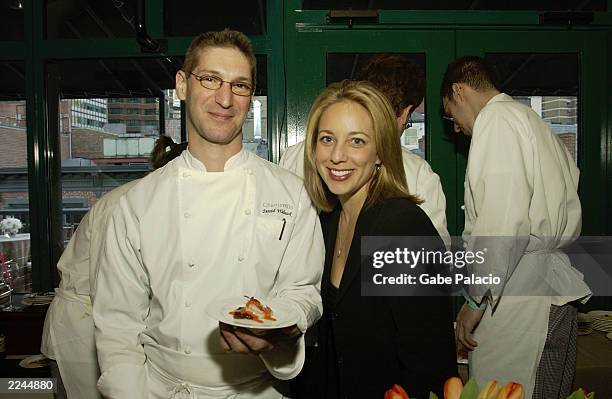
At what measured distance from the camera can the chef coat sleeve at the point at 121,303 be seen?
3.29 ft

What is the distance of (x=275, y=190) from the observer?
110cm

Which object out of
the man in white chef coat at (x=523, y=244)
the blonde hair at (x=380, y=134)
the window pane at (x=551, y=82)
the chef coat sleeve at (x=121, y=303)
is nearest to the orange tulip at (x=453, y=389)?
the blonde hair at (x=380, y=134)

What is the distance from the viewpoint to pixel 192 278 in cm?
102

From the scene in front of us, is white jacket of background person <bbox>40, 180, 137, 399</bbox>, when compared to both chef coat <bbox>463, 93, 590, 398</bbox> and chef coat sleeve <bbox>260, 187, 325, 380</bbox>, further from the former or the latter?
chef coat <bbox>463, 93, 590, 398</bbox>

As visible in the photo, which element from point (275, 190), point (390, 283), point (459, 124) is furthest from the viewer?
point (459, 124)

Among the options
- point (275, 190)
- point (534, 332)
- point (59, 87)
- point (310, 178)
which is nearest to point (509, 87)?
point (534, 332)

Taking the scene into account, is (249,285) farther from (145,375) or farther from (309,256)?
(145,375)

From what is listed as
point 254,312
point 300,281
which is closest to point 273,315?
point 254,312

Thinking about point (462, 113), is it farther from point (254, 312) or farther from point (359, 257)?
point (254, 312)

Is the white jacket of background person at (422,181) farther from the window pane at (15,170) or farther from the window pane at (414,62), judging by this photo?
the window pane at (15,170)

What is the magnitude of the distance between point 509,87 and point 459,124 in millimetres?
459

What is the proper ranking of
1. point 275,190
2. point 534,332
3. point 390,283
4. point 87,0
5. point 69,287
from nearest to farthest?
point 390,283 < point 275,190 < point 534,332 < point 69,287 < point 87,0

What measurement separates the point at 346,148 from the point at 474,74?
680 millimetres

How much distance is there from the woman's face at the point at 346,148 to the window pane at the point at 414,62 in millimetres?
902
